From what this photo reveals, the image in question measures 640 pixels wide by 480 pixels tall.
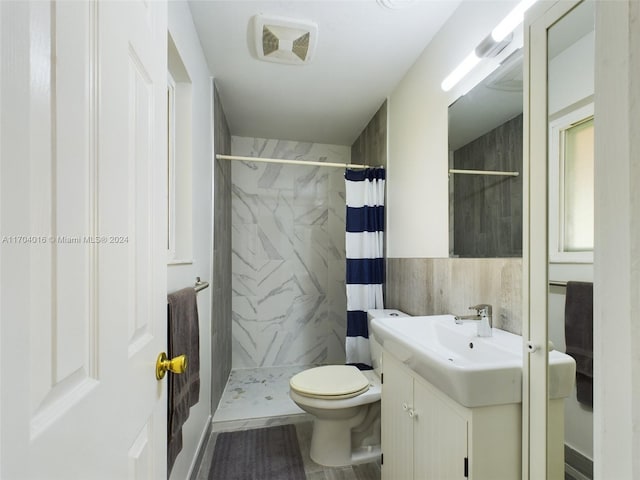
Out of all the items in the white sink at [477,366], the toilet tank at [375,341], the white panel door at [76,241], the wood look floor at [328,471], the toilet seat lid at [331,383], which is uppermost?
the white panel door at [76,241]

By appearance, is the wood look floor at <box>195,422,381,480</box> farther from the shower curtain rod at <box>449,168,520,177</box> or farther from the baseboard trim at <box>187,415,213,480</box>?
the shower curtain rod at <box>449,168,520,177</box>

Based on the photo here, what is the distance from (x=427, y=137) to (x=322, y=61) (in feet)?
2.62

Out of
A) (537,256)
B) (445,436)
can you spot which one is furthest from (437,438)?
(537,256)

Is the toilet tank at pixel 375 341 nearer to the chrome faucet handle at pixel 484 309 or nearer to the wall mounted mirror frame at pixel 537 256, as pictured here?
the chrome faucet handle at pixel 484 309

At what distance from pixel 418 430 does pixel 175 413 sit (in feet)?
2.85

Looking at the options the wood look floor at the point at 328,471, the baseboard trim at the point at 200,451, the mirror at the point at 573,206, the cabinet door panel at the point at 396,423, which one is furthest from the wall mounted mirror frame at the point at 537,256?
the baseboard trim at the point at 200,451

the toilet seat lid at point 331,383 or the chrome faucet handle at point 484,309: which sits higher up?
the chrome faucet handle at point 484,309

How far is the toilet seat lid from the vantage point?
63.1 inches

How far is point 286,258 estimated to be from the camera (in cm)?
308

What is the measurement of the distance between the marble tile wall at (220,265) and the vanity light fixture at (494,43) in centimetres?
153

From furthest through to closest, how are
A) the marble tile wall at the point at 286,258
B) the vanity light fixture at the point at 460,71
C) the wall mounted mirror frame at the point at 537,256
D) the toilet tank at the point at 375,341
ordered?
the marble tile wall at the point at 286,258 → the toilet tank at the point at 375,341 → the vanity light fixture at the point at 460,71 → the wall mounted mirror frame at the point at 537,256

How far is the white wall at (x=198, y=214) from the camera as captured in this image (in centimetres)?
134

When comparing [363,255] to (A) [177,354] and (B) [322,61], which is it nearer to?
(B) [322,61]

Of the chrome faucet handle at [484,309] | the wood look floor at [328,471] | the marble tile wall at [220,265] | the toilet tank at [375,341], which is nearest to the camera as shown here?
the chrome faucet handle at [484,309]
